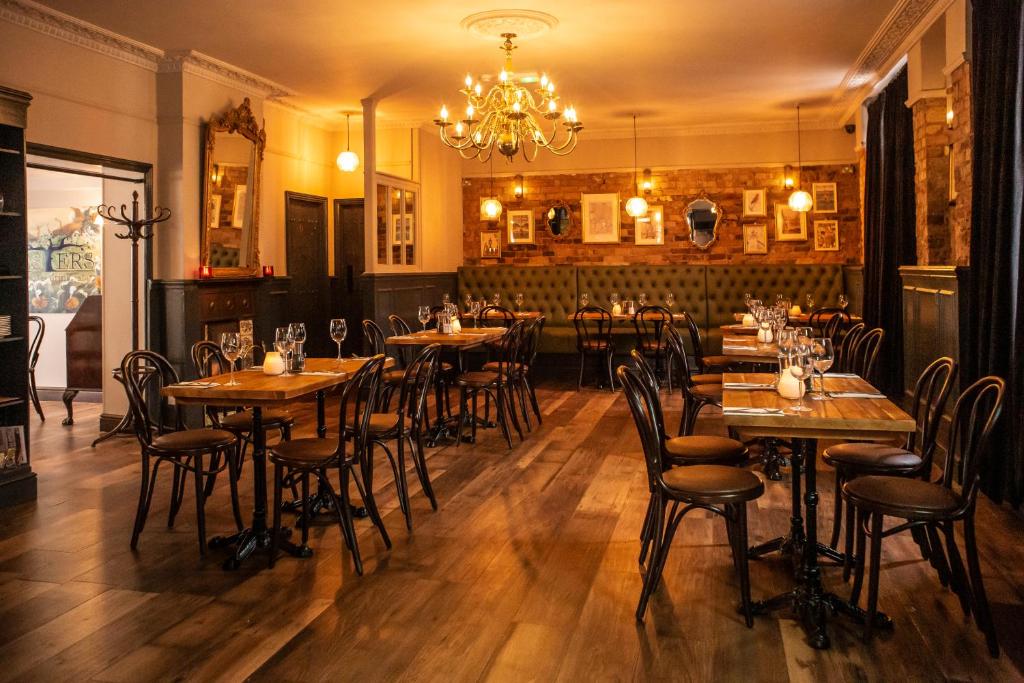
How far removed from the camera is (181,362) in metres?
7.29

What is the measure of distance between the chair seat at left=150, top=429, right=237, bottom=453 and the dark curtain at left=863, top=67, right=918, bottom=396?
6078 millimetres

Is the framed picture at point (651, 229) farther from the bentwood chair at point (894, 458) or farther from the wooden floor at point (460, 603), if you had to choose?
the bentwood chair at point (894, 458)

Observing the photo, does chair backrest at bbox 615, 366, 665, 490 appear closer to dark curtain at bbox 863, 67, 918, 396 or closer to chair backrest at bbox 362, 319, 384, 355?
chair backrest at bbox 362, 319, 384, 355

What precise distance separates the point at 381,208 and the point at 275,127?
4.61 ft

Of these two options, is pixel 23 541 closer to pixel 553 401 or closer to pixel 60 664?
pixel 60 664

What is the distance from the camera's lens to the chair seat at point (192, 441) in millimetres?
3891

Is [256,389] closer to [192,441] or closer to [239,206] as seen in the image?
→ [192,441]

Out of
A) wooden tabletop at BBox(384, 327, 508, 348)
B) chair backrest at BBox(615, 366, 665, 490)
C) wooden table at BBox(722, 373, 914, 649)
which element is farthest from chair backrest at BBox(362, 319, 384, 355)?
wooden table at BBox(722, 373, 914, 649)

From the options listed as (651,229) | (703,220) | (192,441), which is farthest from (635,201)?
(192,441)

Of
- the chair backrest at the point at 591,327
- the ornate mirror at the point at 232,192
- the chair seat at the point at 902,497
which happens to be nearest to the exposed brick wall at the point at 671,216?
the chair backrest at the point at 591,327

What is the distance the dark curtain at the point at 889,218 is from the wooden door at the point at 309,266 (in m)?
6.12

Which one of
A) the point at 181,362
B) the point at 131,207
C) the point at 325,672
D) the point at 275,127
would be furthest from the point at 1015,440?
the point at 275,127

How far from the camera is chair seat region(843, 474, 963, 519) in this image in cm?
280

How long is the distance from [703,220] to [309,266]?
5.00 meters
